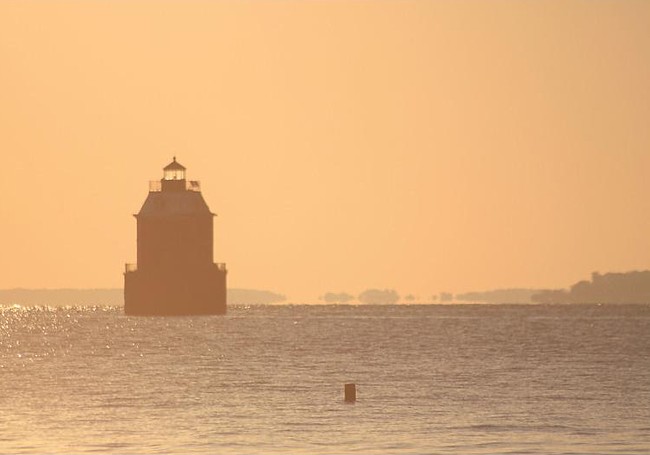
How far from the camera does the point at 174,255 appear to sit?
14350cm

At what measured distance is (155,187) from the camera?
144 meters

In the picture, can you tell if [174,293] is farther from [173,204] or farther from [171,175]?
[171,175]

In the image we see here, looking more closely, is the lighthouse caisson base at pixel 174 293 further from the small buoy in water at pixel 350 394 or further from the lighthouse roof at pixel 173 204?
the small buoy in water at pixel 350 394

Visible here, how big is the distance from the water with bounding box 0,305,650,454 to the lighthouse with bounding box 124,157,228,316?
1561 inches

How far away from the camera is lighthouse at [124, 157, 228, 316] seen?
142375 mm

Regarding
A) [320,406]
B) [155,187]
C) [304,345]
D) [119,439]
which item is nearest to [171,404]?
[320,406]

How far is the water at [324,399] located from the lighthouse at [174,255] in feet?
130

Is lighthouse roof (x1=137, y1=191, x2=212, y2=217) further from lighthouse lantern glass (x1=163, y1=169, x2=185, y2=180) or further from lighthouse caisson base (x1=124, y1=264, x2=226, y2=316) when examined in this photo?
lighthouse caisson base (x1=124, y1=264, x2=226, y2=316)

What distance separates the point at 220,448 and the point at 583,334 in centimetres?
8802

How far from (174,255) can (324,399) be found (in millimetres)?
89357

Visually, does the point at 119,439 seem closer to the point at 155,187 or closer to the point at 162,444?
the point at 162,444

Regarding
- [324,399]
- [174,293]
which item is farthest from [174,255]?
[324,399]

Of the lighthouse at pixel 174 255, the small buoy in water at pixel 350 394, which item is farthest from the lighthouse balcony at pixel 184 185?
the small buoy in water at pixel 350 394

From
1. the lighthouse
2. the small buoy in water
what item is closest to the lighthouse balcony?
the lighthouse
